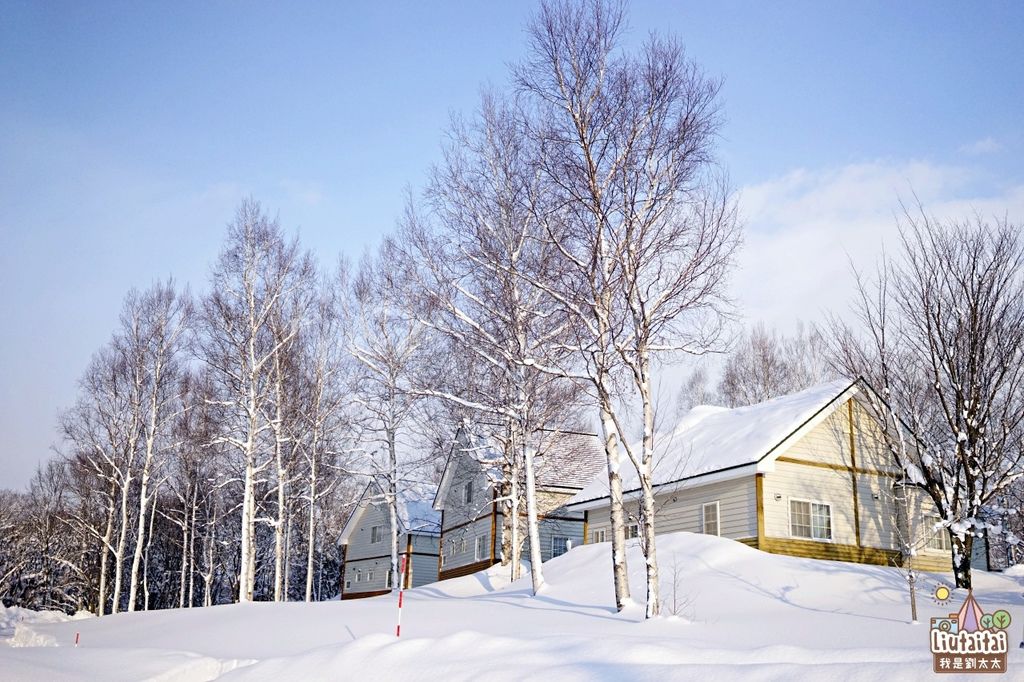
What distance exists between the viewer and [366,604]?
18328 millimetres

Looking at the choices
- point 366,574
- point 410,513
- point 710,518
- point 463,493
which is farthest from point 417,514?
point 710,518

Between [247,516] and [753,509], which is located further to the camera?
[247,516]

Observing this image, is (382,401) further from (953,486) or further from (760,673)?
(760,673)

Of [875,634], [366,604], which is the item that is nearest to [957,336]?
[875,634]

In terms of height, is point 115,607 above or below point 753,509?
below

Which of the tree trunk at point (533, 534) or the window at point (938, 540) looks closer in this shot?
the tree trunk at point (533, 534)

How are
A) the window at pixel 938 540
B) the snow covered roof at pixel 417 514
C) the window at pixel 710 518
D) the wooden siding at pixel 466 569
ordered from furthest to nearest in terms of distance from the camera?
the snow covered roof at pixel 417 514, the wooden siding at pixel 466 569, the window at pixel 938 540, the window at pixel 710 518

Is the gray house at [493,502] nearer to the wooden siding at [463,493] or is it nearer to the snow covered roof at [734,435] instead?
the wooden siding at [463,493]

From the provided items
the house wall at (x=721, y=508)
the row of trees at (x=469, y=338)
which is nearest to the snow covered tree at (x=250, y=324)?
the row of trees at (x=469, y=338)

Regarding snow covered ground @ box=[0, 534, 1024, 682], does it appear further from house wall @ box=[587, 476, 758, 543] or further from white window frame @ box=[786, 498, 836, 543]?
white window frame @ box=[786, 498, 836, 543]

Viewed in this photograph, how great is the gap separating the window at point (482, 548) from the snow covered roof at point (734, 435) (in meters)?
4.88

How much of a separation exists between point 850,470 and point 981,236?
23.4 ft

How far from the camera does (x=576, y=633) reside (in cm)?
1128

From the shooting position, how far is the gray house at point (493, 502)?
95.0ft
